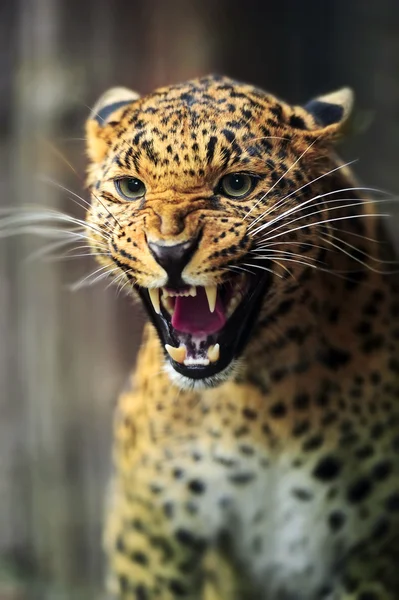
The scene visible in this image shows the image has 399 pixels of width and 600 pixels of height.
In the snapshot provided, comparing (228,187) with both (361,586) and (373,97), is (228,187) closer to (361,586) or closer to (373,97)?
(373,97)

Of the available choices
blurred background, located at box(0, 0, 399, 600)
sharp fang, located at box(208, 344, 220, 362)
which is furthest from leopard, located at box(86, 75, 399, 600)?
blurred background, located at box(0, 0, 399, 600)

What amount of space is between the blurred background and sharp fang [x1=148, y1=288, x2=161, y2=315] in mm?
147

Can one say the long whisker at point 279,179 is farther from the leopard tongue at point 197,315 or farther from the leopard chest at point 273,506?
the leopard chest at point 273,506

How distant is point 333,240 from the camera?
1460 millimetres

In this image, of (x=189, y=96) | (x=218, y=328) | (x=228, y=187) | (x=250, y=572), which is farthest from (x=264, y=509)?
(x=189, y=96)

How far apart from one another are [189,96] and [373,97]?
1.24ft

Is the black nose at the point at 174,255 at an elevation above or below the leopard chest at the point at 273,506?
above

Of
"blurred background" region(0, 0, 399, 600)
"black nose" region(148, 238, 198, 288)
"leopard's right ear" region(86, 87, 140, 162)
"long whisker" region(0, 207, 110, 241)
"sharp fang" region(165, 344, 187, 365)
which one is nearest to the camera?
"black nose" region(148, 238, 198, 288)

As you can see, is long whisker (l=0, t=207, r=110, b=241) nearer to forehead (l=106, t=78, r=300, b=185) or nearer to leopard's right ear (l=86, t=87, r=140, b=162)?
leopard's right ear (l=86, t=87, r=140, b=162)

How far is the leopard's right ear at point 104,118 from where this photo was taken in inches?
58.2

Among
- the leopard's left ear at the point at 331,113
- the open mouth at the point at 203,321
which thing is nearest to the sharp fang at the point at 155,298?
the open mouth at the point at 203,321

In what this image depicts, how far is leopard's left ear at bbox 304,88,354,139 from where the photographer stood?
1.42 metres

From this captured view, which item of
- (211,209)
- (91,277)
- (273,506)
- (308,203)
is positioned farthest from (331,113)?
(273,506)

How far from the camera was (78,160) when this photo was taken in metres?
1.65
